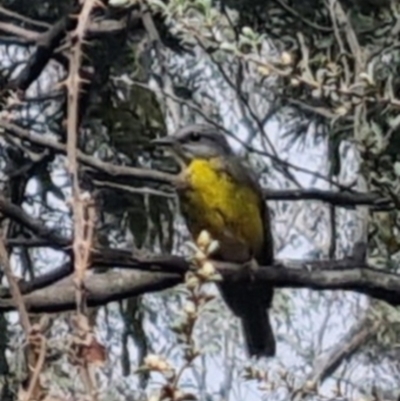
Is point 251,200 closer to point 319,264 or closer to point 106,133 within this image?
point 106,133

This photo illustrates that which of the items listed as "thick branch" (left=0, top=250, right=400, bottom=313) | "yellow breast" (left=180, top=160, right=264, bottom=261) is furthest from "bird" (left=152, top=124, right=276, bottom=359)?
"thick branch" (left=0, top=250, right=400, bottom=313)

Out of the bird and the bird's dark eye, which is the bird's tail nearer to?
the bird

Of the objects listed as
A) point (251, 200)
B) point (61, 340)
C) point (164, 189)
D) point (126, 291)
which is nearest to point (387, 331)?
point (251, 200)

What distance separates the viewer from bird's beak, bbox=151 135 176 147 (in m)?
3.89

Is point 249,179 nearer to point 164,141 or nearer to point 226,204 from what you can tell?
point 226,204

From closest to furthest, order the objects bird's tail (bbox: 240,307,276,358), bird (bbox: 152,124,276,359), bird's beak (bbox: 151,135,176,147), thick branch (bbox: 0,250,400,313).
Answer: thick branch (bbox: 0,250,400,313) → bird's beak (bbox: 151,135,176,147) → bird (bbox: 152,124,276,359) → bird's tail (bbox: 240,307,276,358)

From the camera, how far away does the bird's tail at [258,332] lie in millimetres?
4660

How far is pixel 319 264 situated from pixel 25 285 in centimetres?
58

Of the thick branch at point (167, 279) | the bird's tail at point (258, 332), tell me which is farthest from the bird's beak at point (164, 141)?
the thick branch at point (167, 279)

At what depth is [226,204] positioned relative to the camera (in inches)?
174

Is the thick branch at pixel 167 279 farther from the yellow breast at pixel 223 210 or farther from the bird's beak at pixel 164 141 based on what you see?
the yellow breast at pixel 223 210

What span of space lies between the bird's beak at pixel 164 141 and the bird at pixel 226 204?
0.05 feet

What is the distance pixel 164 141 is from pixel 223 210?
0.49 meters

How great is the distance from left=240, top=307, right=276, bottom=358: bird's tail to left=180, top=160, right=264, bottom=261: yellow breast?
1.04ft
